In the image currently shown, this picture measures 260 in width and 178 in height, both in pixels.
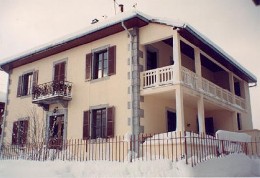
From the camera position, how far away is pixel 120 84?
13.3 meters

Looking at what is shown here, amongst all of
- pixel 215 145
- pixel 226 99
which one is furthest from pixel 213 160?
pixel 226 99

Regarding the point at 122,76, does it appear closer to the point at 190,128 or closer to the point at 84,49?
the point at 84,49

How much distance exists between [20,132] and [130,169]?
10.0 meters

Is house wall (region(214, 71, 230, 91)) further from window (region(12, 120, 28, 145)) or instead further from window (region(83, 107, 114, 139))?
window (region(12, 120, 28, 145))

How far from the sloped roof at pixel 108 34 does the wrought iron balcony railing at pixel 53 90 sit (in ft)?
6.87

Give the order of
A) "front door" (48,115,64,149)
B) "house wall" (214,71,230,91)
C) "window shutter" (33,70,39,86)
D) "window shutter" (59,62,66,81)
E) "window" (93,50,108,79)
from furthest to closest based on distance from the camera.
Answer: "house wall" (214,71,230,91) → "window shutter" (33,70,39,86) → "window shutter" (59,62,66,81) → "front door" (48,115,64,149) → "window" (93,50,108,79)

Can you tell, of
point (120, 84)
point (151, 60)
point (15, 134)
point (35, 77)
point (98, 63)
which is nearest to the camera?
point (120, 84)

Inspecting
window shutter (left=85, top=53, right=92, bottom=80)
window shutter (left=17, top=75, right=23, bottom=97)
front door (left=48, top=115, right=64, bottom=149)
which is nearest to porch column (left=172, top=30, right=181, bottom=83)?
window shutter (left=85, top=53, right=92, bottom=80)

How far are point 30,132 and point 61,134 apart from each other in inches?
80.2

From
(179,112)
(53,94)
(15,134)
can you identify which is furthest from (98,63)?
(15,134)

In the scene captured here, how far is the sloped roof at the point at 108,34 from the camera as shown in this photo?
12680mm

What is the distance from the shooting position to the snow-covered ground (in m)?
8.72

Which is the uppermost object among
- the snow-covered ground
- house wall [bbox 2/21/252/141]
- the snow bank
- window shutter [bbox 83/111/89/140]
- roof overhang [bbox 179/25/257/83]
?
roof overhang [bbox 179/25/257/83]

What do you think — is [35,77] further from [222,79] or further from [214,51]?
[222,79]
